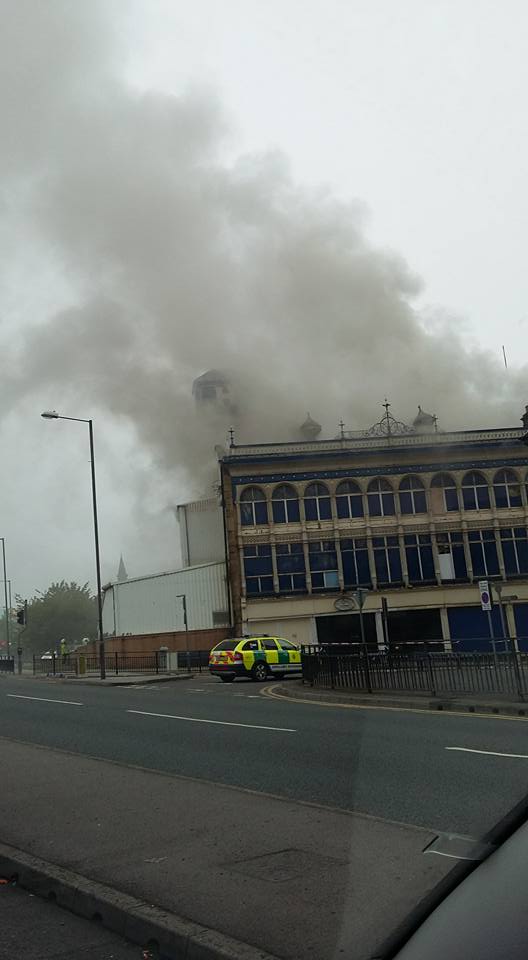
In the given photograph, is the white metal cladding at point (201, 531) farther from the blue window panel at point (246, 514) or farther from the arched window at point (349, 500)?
the arched window at point (349, 500)

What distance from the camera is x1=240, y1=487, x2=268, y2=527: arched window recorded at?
43044 mm

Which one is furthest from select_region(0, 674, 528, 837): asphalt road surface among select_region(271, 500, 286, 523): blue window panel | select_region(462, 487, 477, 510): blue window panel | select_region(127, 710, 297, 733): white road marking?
select_region(462, 487, 477, 510): blue window panel

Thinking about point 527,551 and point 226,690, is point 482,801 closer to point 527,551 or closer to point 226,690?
point 226,690

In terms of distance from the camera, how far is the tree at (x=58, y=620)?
A: 91.8 meters

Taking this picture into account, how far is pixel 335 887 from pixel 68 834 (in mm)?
2419

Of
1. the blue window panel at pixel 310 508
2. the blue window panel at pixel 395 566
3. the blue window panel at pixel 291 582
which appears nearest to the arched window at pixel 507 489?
the blue window panel at pixel 395 566

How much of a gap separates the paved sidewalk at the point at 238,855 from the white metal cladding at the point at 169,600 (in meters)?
37.7

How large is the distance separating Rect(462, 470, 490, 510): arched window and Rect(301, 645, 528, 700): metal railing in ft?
85.4

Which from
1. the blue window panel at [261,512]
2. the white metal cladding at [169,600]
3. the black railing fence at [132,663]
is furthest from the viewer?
the white metal cladding at [169,600]

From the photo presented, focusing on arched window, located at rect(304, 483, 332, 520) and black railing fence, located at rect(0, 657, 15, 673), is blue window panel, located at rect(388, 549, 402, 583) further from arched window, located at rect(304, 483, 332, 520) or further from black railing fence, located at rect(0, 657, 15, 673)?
black railing fence, located at rect(0, 657, 15, 673)

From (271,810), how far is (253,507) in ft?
121

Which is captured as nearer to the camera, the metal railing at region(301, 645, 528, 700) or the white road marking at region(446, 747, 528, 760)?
the white road marking at region(446, 747, 528, 760)

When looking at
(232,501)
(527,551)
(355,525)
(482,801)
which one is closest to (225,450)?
(232,501)

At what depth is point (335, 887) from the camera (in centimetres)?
450
